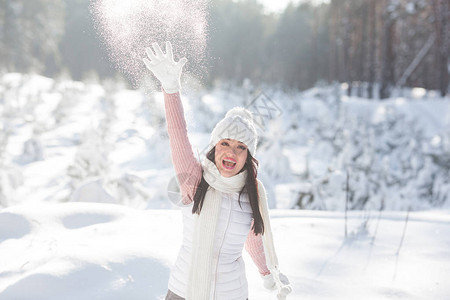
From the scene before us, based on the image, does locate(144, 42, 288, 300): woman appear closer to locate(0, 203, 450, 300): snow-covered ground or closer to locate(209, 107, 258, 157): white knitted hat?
locate(209, 107, 258, 157): white knitted hat

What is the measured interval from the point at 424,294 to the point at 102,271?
1.78 m

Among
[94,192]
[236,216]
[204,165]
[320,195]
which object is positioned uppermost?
[204,165]

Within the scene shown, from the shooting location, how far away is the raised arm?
5.06ft

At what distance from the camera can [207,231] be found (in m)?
1.48

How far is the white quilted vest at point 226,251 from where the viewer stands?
1.51 metres

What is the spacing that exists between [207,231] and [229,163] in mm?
261

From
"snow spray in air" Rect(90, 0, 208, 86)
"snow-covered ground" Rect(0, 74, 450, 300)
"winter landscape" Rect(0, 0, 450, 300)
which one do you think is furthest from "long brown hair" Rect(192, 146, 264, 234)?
"snow spray in air" Rect(90, 0, 208, 86)

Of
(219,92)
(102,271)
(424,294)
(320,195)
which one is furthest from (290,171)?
(219,92)

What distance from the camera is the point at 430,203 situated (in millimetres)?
5992

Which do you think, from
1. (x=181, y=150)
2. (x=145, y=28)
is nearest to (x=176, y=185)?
(x=181, y=150)

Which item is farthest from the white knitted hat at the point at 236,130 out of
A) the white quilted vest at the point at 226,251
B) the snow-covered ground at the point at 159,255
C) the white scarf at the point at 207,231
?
the snow-covered ground at the point at 159,255

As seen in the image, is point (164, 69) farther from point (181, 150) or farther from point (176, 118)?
point (181, 150)

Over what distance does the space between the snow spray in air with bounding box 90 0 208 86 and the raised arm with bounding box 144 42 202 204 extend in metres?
0.30

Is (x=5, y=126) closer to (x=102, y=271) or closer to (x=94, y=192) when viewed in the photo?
(x=94, y=192)
